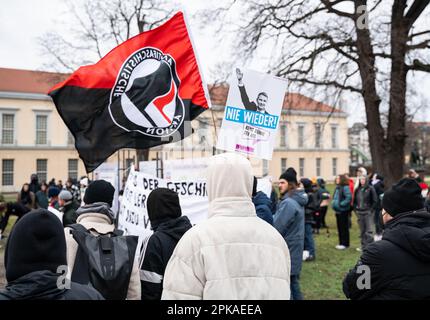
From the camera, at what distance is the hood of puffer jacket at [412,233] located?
2.70 meters

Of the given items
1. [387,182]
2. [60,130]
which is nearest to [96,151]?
[387,182]

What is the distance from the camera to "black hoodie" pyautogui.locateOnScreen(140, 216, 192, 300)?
325 cm

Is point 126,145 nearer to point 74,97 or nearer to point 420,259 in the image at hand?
→ point 74,97

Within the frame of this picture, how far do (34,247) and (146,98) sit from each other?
3498mm

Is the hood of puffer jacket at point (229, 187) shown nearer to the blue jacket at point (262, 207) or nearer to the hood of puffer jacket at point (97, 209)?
the hood of puffer jacket at point (97, 209)

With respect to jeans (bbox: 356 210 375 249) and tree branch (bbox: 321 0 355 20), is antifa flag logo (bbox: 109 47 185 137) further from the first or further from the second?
tree branch (bbox: 321 0 355 20)

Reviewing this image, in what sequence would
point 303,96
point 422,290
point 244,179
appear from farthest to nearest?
point 303,96 → point 422,290 → point 244,179

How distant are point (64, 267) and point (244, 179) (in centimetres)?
100

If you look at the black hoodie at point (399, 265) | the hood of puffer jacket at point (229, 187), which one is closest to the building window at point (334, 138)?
the black hoodie at point (399, 265)

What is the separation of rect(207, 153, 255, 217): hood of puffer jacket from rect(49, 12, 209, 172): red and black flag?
9.35ft

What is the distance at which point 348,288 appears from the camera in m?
2.94

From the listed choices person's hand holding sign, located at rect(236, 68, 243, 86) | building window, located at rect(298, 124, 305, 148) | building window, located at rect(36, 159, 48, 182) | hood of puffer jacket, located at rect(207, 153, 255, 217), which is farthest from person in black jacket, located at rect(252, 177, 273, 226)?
building window, located at rect(298, 124, 305, 148)

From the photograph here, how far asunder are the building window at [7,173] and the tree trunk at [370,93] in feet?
138

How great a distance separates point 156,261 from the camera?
10.7 ft
